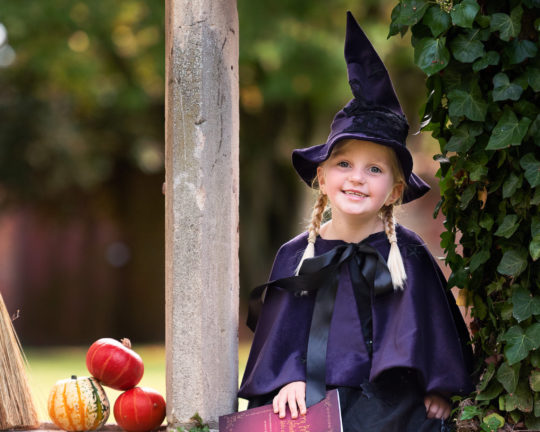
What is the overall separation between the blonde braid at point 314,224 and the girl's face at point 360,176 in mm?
177

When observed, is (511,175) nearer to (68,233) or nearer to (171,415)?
(171,415)

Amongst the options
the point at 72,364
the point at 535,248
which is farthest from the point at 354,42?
the point at 72,364

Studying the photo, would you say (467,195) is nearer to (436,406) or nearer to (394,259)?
(394,259)

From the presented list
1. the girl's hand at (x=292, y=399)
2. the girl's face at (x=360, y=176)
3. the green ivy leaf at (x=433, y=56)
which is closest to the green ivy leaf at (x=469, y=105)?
the green ivy leaf at (x=433, y=56)

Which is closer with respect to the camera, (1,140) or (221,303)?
(221,303)

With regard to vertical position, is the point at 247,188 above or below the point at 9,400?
above

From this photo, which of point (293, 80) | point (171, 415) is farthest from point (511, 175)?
point (293, 80)

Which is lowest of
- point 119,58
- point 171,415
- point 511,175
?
point 171,415

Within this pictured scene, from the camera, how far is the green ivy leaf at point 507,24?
7.42ft

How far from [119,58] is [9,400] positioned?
9189 mm

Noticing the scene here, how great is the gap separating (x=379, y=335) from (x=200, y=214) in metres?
0.76

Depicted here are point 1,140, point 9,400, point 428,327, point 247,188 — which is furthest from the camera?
point 247,188

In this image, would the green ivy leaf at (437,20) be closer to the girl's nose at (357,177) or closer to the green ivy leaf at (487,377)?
the girl's nose at (357,177)

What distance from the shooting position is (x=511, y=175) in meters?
2.36
